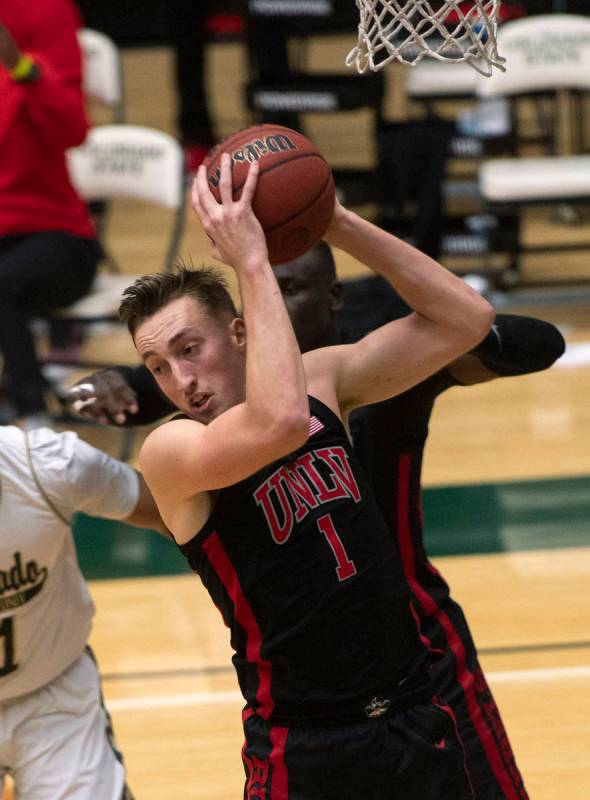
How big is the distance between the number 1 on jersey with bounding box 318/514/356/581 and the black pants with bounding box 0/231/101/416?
3.75 metres

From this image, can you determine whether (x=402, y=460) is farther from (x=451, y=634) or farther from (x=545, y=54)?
(x=545, y=54)

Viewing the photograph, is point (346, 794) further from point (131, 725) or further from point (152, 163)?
point (152, 163)

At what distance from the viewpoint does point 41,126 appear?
20.4 ft

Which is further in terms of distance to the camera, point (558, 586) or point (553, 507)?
point (553, 507)

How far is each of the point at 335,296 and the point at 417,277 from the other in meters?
0.66

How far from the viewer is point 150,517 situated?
11.0 ft

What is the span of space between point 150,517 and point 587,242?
6.13 metres

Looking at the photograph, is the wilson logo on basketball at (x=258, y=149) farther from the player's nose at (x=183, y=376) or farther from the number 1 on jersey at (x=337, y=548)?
the number 1 on jersey at (x=337, y=548)

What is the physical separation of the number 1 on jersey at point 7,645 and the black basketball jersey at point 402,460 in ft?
2.98

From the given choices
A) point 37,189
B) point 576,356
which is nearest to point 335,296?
point 37,189

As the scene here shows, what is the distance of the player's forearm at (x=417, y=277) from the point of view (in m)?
2.59

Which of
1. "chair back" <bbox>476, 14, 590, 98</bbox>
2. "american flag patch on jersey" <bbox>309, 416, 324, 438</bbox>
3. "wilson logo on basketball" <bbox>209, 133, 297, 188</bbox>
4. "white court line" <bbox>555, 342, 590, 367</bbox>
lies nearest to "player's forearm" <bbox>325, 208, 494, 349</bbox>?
"wilson logo on basketball" <bbox>209, 133, 297, 188</bbox>

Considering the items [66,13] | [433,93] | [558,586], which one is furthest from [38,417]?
[433,93]

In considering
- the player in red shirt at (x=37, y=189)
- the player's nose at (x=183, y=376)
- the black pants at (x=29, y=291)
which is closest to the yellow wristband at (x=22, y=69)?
the player in red shirt at (x=37, y=189)
